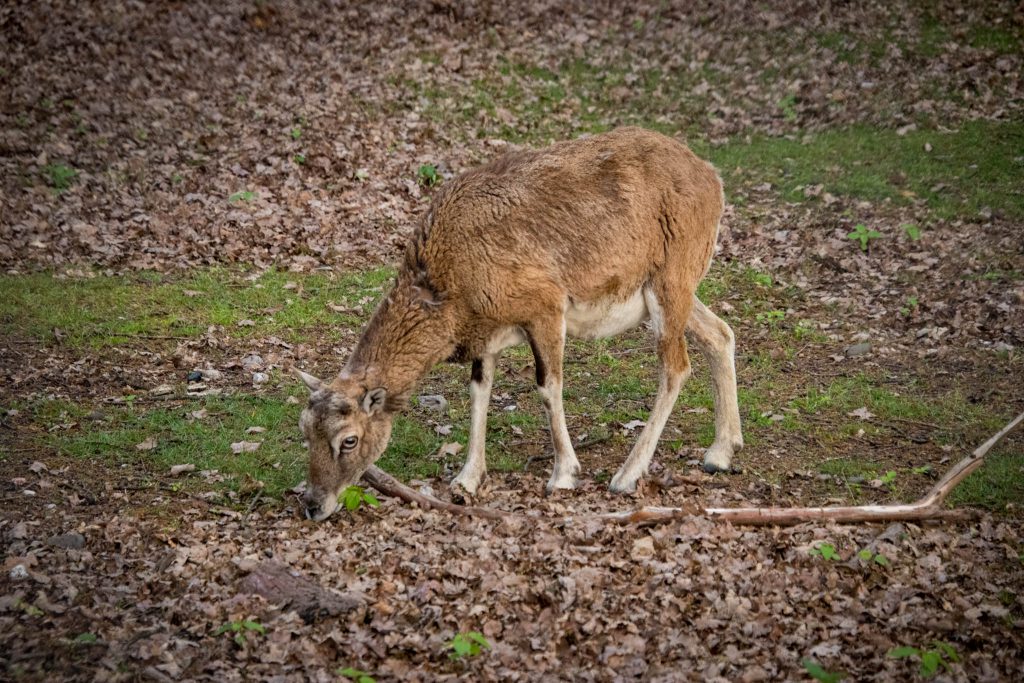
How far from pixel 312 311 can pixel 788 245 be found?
6.52m

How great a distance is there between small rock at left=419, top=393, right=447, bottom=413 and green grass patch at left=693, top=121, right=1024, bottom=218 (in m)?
7.33

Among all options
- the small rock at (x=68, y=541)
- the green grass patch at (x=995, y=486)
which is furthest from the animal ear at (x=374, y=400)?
the green grass patch at (x=995, y=486)

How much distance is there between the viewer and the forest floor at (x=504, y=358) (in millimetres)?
6438

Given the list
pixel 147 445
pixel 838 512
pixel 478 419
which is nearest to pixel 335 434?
pixel 478 419

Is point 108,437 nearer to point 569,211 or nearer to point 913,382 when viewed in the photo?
point 569,211

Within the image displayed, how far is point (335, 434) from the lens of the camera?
26.0 ft

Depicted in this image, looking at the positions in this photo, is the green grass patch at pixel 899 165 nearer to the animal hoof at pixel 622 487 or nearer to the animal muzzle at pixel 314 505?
the animal hoof at pixel 622 487

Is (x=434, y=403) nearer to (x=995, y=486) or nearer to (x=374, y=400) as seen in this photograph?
(x=374, y=400)

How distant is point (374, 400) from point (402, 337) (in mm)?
573

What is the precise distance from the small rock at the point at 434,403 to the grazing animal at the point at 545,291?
1.61 metres

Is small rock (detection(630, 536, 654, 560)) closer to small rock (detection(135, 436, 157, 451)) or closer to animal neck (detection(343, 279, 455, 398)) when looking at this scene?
animal neck (detection(343, 279, 455, 398))

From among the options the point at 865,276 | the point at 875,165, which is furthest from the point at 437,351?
the point at 875,165

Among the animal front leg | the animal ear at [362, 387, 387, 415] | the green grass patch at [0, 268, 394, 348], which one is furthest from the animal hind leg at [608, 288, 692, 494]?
the green grass patch at [0, 268, 394, 348]

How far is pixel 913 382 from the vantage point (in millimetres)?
10664
